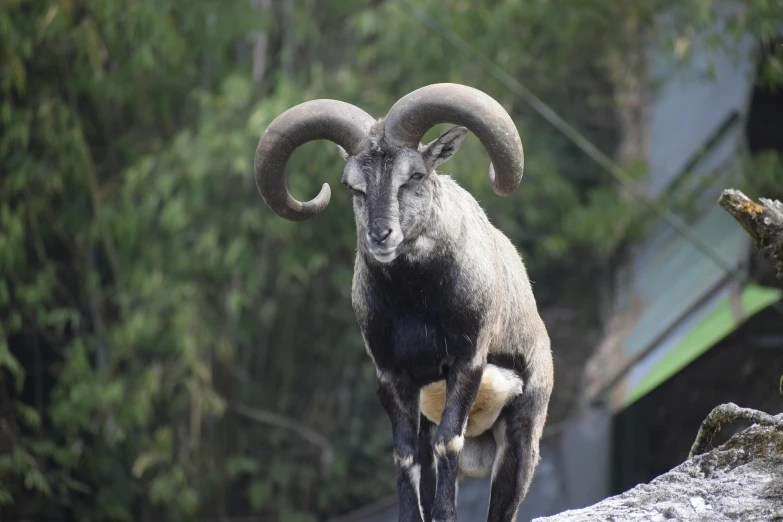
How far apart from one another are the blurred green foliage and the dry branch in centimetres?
562

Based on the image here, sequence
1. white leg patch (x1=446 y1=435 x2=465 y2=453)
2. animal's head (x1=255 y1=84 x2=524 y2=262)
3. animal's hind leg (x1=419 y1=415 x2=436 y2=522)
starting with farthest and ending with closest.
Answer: animal's hind leg (x1=419 y1=415 x2=436 y2=522) < white leg patch (x1=446 y1=435 x2=465 y2=453) < animal's head (x1=255 y1=84 x2=524 y2=262)

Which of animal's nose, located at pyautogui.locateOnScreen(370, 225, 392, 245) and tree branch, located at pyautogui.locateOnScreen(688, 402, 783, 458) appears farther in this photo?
animal's nose, located at pyautogui.locateOnScreen(370, 225, 392, 245)

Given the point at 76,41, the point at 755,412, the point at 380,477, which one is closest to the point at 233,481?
the point at 380,477

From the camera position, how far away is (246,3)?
1038 centimetres

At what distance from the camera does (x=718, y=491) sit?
380 centimetres

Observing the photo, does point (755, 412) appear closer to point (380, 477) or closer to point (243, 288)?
point (243, 288)

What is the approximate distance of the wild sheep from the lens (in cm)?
433

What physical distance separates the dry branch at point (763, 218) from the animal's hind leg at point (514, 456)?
4.73 ft

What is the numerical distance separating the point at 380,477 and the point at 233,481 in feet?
5.61

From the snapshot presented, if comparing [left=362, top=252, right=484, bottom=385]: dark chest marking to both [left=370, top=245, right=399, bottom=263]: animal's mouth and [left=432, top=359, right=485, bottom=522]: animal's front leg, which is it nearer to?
[left=432, top=359, right=485, bottom=522]: animal's front leg

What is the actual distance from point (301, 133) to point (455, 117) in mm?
687

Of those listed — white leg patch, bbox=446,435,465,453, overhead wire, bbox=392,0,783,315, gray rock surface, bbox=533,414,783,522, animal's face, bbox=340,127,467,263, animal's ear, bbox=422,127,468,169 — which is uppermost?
overhead wire, bbox=392,0,783,315

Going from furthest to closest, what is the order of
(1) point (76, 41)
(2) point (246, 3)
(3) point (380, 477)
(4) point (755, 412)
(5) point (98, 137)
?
(3) point (380, 477) < (5) point (98, 137) < (2) point (246, 3) < (1) point (76, 41) < (4) point (755, 412)

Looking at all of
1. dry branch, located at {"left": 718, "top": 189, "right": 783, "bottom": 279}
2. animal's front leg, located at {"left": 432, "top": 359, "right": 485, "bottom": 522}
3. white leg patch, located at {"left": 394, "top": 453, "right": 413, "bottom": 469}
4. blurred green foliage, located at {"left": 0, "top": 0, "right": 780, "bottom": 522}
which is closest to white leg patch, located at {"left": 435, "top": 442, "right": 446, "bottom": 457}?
animal's front leg, located at {"left": 432, "top": 359, "right": 485, "bottom": 522}
